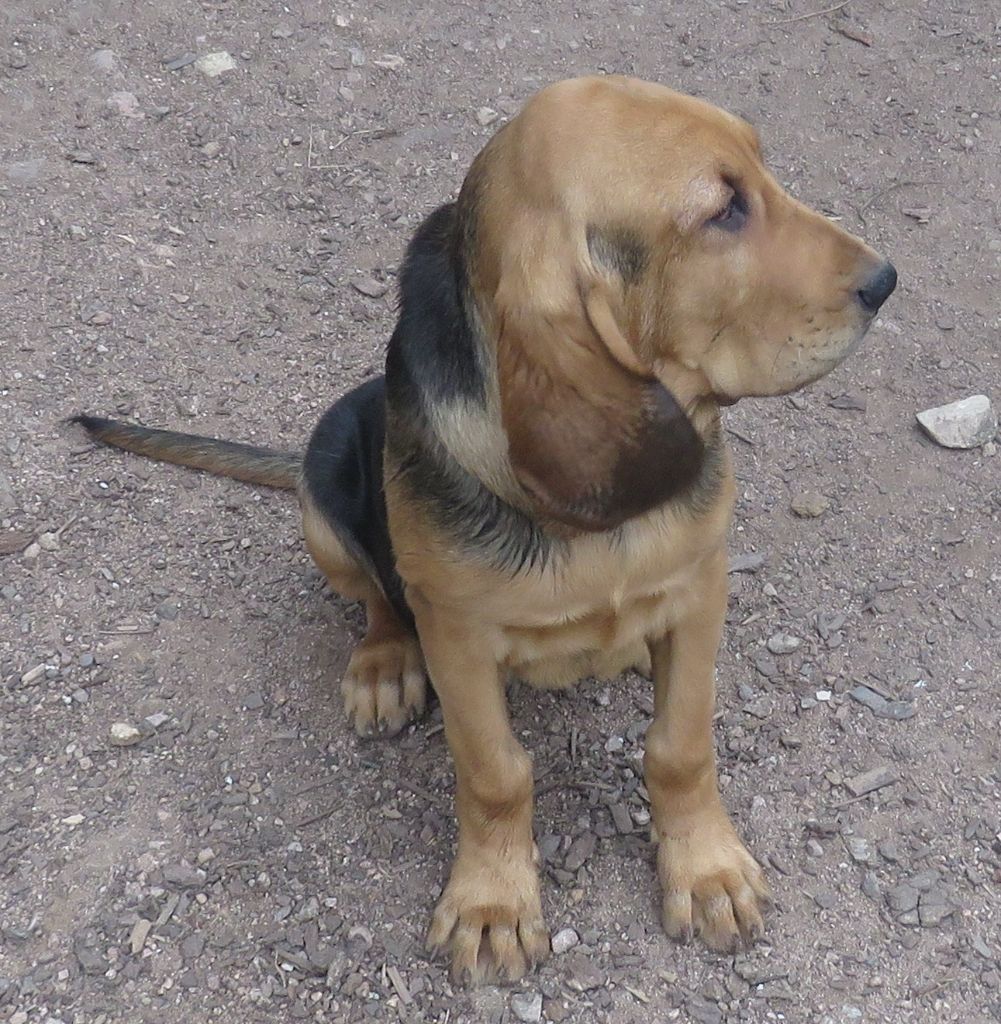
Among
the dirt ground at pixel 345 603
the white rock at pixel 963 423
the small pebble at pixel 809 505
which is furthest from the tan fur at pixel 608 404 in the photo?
the white rock at pixel 963 423

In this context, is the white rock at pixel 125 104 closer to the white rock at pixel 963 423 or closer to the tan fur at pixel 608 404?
the tan fur at pixel 608 404

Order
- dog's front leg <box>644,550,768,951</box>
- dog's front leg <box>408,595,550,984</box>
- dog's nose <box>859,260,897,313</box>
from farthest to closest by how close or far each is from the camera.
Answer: dog's front leg <box>644,550,768,951</box>
dog's front leg <box>408,595,550,984</box>
dog's nose <box>859,260,897,313</box>

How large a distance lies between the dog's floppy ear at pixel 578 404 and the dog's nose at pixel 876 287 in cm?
50

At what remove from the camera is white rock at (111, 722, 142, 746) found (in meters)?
Answer: 3.70

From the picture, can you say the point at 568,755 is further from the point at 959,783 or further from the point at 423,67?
the point at 423,67

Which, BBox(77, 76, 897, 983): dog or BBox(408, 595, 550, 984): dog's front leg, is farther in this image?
BBox(408, 595, 550, 984): dog's front leg

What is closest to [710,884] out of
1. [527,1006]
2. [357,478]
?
[527,1006]

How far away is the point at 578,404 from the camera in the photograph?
7.64 feet

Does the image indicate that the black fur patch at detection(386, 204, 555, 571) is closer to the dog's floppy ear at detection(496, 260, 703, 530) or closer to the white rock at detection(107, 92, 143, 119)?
the dog's floppy ear at detection(496, 260, 703, 530)

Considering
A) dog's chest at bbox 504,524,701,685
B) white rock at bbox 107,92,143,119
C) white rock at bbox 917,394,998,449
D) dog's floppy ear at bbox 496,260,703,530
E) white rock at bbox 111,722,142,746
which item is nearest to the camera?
dog's floppy ear at bbox 496,260,703,530

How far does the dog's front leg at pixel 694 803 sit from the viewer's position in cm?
312

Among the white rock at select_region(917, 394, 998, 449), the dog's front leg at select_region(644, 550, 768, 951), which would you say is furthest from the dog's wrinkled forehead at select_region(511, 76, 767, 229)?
the white rock at select_region(917, 394, 998, 449)

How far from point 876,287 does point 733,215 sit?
35cm

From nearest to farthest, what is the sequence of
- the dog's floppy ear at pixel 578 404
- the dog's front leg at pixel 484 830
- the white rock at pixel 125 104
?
the dog's floppy ear at pixel 578 404
the dog's front leg at pixel 484 830
the white rock at pixel 125 104
